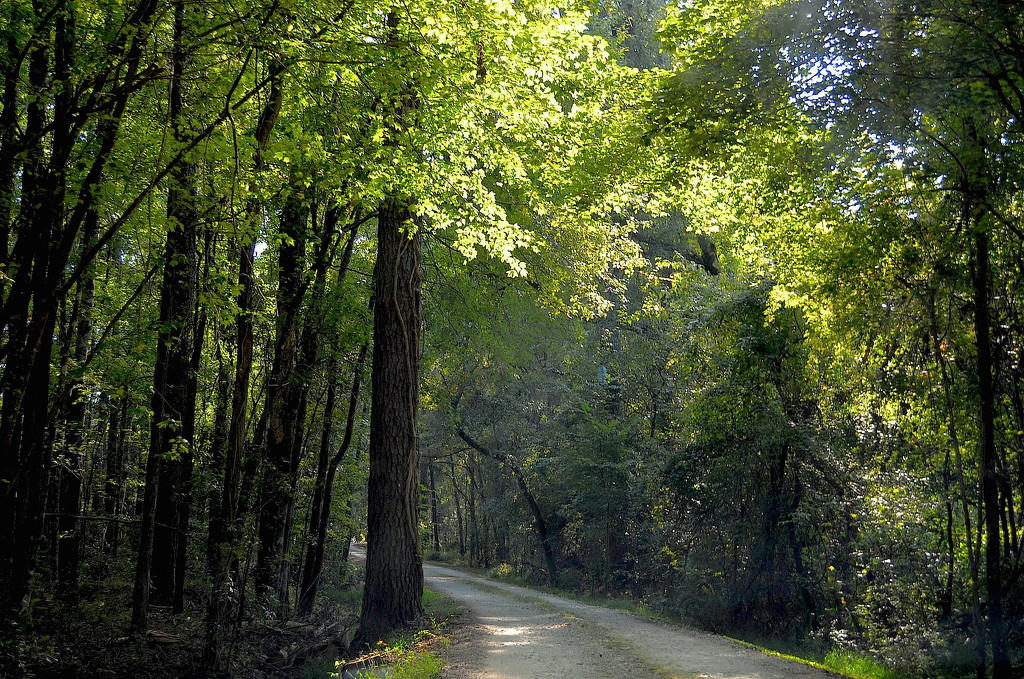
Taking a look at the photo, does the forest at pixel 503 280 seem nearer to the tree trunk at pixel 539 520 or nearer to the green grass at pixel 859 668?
the green grass at pixel 859 668

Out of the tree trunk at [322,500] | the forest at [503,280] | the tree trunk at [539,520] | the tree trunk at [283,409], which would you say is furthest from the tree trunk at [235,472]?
the tree trunk at [539,520]

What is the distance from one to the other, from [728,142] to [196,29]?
5.98 metres

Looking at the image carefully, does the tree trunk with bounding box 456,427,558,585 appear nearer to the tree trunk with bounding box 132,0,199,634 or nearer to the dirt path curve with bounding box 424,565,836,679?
the dirt path curve with bounding box 424,565,836,679

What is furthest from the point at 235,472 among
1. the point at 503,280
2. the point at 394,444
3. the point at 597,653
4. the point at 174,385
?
the point at 503,280

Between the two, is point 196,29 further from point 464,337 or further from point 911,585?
point 911,585

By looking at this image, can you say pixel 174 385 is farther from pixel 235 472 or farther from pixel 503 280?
pixel 503 280

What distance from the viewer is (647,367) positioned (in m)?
22.5

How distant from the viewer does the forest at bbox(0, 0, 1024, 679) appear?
693cm

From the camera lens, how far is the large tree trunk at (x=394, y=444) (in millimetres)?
10422

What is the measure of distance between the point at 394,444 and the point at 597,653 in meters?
4.12

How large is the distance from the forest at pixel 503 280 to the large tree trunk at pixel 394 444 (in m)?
0.05

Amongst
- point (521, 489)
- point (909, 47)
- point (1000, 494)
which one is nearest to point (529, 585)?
point (521, 489)

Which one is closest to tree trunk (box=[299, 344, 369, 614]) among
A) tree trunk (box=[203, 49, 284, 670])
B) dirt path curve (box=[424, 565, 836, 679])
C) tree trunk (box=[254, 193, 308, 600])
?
tree trunk (box=[254, 193, 308, 600])

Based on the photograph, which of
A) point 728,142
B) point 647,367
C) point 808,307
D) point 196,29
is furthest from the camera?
point 647,367
